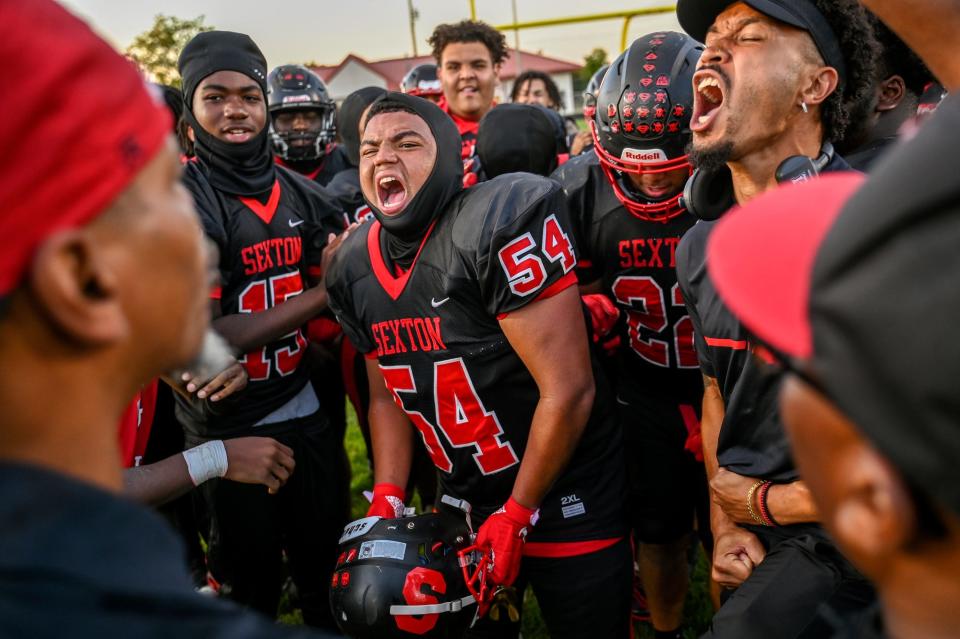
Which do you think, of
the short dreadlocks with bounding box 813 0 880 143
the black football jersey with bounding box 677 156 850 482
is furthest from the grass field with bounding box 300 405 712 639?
the short dreadlocks with bounding box 813 0 880 143

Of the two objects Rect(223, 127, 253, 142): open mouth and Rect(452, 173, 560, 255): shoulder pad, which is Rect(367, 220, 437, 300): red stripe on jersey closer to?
Rect(452, 173, 560, 255): shoulder pad

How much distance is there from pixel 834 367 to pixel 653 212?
276cm

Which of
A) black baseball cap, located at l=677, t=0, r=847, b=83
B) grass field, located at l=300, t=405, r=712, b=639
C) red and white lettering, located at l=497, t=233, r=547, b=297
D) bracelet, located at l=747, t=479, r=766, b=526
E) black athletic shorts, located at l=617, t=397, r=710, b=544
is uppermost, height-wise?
black baseball cap, located at l=677, t=0, r=847, b=83

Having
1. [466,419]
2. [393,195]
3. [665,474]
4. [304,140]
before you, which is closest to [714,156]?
[393,195]

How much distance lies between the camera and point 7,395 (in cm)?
96

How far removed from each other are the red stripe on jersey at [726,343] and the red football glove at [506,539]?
887mm

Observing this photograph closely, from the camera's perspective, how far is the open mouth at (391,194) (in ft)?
9.44

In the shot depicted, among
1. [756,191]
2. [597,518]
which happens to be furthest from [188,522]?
[756,191]

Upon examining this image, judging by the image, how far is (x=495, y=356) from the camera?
2.79 metres

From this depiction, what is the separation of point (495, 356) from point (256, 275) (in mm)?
1444

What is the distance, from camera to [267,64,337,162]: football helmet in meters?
6.23

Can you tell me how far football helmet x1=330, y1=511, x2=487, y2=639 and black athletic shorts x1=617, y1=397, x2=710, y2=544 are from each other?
135 cm

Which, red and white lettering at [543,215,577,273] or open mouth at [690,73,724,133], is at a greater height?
open mouth at [690,73,724,133]

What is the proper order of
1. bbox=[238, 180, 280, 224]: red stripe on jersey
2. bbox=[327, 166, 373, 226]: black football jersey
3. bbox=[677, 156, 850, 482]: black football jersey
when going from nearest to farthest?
1. bbox=[677, 156, 850, 482]: black football jersey
2. bbox=[238, 180, 280, 224]: red stripe on jersey
3. bbox=[327, 166, 373, 226]: black football jersey
